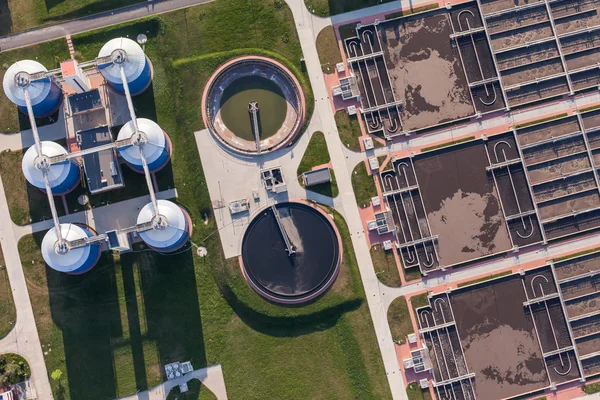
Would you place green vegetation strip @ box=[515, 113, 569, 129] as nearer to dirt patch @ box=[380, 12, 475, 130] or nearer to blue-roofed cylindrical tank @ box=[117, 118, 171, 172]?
dirt patch @ box=[380, 12, 475, 130]

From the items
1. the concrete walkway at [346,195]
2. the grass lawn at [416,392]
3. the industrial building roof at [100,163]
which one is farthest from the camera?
the concrete walkway at [346,195]


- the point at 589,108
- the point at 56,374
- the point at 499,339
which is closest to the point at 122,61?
the point at 56,374

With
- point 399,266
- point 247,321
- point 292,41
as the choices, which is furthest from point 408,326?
point 292,41

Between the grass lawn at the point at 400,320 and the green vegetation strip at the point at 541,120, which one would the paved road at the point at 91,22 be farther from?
the grass lawn at the point at 400,320

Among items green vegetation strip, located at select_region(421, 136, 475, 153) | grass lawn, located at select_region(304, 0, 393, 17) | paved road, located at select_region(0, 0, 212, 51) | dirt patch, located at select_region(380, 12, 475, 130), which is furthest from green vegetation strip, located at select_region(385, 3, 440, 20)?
paved road, located at select_region(0, 0, 212, 51)

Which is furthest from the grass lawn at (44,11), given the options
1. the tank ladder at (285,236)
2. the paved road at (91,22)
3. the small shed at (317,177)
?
Answer: the tank ladder at (285,236)

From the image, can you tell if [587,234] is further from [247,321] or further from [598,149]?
[247,321]
